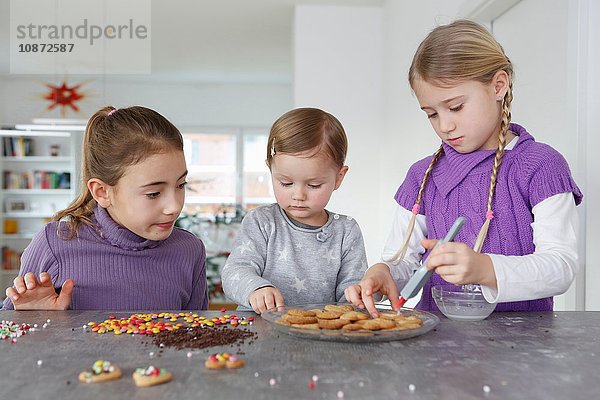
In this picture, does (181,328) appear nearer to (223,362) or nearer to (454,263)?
(223,362)

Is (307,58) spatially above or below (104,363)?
above

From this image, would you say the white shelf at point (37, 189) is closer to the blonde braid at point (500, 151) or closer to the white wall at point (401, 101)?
the white wall at point (401, 101)

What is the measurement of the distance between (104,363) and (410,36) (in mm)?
3525

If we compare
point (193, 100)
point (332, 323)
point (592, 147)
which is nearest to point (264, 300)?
point (332, 323)

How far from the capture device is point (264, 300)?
1.21 meters

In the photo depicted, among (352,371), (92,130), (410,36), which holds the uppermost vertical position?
(410,36)

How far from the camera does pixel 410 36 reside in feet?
13.0

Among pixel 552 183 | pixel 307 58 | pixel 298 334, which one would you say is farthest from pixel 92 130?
pixel 307 58

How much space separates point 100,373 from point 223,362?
0.44 feet

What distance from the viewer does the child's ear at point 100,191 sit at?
5.09 feet

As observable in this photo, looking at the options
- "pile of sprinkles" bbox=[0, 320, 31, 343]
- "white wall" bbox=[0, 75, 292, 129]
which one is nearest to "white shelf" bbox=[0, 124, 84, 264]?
"white wall" bbox=[0, 75, 292, 129]

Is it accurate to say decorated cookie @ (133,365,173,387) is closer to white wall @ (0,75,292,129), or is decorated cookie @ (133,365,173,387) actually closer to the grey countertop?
the grey countertop

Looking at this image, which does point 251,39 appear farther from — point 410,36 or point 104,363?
point 104,363

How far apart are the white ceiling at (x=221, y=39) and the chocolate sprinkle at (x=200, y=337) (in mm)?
4367
